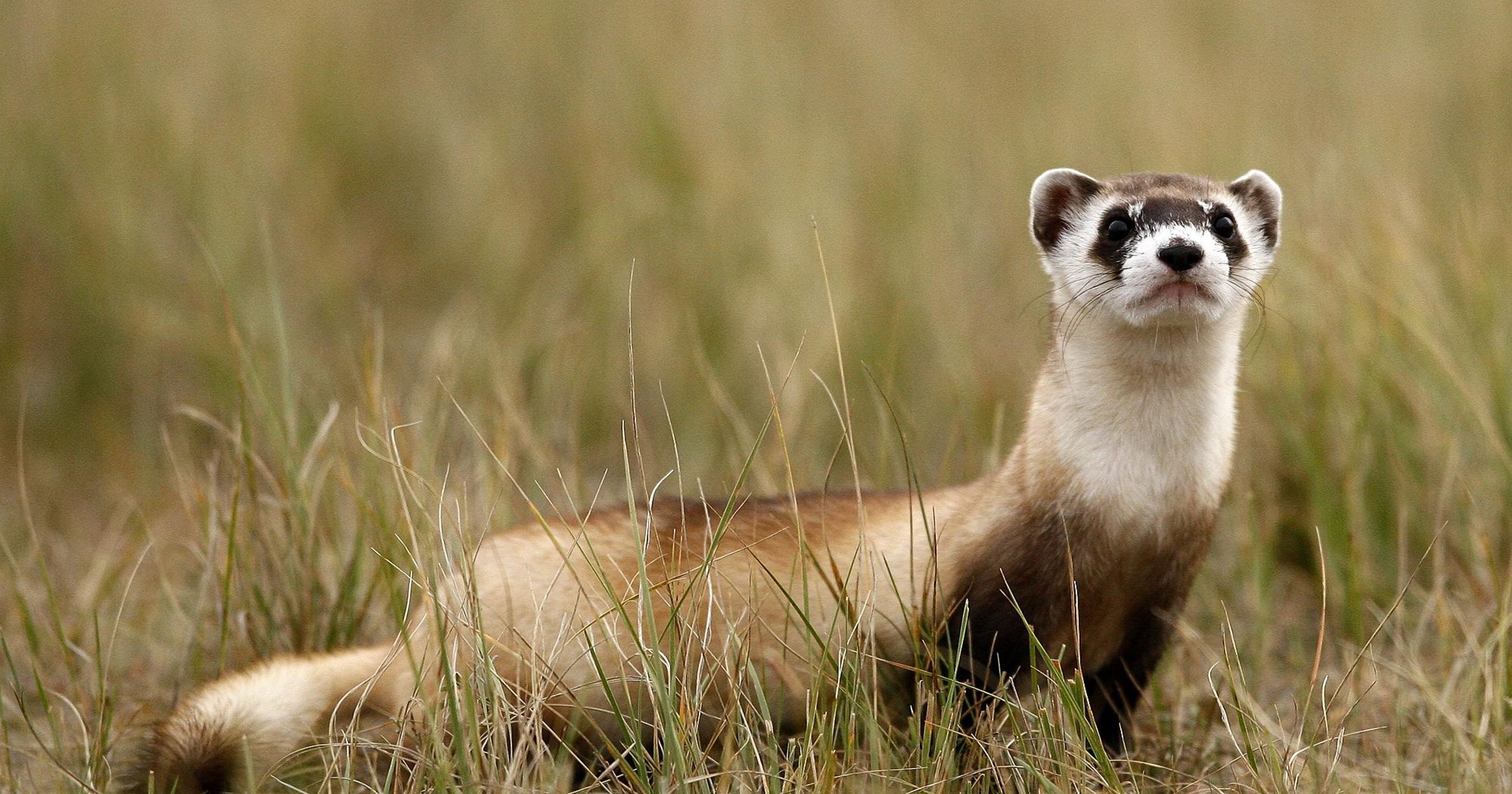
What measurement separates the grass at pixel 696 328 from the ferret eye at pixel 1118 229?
2.05 feet

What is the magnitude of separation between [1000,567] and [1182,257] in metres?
0.67

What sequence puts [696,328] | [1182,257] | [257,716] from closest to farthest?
[1182,257]
[257,716]
[696,328]

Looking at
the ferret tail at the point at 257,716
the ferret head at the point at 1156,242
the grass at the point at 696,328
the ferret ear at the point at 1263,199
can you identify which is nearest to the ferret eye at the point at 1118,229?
the ferret head at the point at 1156,242

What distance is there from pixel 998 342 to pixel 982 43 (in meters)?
2.65

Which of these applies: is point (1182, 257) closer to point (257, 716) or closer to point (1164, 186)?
point (1164, 186)

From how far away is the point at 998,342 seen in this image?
5.24 metres

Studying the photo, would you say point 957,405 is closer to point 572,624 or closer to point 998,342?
point 572,624

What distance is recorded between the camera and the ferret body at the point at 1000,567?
2.61 meters

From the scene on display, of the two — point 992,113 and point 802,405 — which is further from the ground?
point 992,113

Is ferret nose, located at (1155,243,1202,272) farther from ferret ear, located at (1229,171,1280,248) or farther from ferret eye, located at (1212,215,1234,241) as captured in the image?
ferret ear, located at (1229,171,1280,248)

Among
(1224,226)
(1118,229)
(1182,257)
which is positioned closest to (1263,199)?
(1224,226)

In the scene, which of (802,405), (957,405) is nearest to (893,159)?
(802,405)

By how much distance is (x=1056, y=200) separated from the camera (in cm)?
295

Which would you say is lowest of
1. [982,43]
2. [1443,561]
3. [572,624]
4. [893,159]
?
[1443,561]
